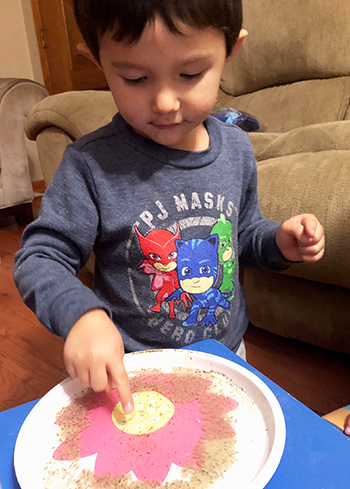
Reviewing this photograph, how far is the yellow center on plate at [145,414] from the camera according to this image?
45cm

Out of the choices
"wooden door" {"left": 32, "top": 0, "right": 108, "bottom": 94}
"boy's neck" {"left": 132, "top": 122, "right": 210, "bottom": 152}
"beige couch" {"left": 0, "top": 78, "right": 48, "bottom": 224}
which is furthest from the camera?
"wooden door" {"left": 32, "top": 0, "right": 108, "bottom": 94}

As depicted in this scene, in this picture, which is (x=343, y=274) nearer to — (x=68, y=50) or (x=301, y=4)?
(x=301, y=4)

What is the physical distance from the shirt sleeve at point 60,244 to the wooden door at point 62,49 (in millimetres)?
2626

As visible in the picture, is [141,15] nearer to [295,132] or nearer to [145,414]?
[145,414]

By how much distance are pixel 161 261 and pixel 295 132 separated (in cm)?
64

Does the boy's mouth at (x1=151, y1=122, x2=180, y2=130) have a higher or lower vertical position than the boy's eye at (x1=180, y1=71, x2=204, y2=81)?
lower

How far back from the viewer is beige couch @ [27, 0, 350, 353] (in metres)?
0.93

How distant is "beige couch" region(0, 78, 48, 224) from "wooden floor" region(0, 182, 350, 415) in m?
1.07

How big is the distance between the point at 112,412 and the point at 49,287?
172 mm

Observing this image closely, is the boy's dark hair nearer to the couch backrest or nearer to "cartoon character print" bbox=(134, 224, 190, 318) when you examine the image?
"cartoon character print" bbox=(134, 224, 190, 318)

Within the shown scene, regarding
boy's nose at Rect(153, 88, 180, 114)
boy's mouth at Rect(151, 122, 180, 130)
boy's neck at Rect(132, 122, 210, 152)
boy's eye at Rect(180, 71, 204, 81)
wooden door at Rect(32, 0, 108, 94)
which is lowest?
wooden door at Rect(32, 0, 108, 94)

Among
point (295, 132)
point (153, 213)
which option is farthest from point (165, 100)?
point (295, 132)

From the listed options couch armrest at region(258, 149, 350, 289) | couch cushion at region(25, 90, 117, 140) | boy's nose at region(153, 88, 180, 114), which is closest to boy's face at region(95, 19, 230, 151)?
boy's nose at region(153, 88, 180, 114)

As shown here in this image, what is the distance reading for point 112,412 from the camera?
47 cm
